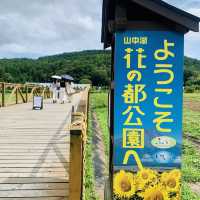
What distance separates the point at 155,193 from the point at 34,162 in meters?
2.31

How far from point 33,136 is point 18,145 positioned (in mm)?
849

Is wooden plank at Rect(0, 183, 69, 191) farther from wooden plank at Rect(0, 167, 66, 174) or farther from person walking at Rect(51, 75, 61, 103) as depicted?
person walking at Rect(51, 75, 61, 103)

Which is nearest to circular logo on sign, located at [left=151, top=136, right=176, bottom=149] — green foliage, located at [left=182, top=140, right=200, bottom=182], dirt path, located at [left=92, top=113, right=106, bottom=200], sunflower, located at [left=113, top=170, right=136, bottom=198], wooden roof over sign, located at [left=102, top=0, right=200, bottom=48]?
sunflower, located at [left=113, top=170, right=136, bottom=198]

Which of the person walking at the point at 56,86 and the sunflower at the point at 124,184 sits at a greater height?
the person walking at the point at 56,86

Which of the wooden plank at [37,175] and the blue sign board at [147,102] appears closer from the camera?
the blue sign board at [147,102]

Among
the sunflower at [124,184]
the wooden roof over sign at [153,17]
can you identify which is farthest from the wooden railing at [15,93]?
the sunflower at [124,184]

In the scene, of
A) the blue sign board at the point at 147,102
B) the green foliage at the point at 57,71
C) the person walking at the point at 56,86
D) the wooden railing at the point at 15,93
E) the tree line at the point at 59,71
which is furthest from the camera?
the tree line at the point at 59,71

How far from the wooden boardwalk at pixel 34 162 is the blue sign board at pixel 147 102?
3.53 ft

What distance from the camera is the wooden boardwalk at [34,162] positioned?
404 cm

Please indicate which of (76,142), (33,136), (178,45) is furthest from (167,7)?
(33,136)

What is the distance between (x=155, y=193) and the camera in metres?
3.26

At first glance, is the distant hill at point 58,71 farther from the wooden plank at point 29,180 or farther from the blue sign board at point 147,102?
the blue sign board at point 147,102

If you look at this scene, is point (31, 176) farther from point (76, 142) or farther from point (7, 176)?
point (76, 142)

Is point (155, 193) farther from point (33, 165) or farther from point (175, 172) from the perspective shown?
point (33, 165)
